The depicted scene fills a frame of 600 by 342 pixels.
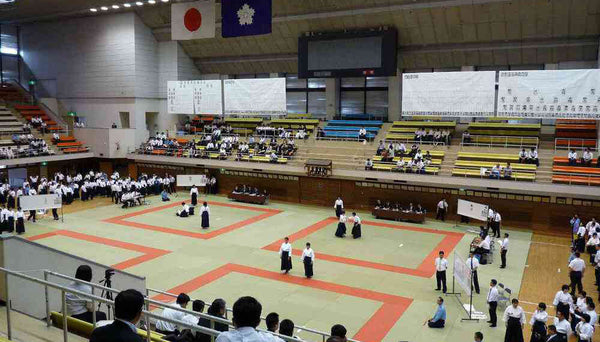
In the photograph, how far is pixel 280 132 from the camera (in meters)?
35.5

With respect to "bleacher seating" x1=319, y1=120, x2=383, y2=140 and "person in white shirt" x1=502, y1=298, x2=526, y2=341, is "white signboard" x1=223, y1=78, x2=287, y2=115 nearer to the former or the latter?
"bleacher seating" x1=319, y1=120, x2=383, y2=140

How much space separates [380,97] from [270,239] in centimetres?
1829

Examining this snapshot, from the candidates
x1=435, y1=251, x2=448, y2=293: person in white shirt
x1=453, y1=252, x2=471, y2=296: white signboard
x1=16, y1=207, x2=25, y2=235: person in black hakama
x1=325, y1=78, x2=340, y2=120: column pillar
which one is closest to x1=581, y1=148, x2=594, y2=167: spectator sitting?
x1=435, y1=251, x2=448, y2=293: person in white shirt

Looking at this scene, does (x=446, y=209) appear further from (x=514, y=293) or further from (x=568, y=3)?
(x=568, y=3)

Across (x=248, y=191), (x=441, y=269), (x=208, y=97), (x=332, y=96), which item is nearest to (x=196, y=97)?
(x=208, y=97)

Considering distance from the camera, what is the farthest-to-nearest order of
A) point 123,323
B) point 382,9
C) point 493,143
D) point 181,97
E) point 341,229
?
point 181,97 → point 382,9 → point 493,143 → point 341,229 → point 123,323

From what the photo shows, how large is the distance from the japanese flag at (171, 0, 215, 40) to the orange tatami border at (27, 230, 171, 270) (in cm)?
1125

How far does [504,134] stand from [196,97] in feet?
66.7

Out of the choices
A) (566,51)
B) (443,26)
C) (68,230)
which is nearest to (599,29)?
(566,51)

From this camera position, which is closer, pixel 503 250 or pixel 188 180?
pixel 503 250

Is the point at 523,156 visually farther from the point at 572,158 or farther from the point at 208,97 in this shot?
the point at 208,97

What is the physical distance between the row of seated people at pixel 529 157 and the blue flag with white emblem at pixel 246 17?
14895 mm

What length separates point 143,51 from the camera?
38562mm

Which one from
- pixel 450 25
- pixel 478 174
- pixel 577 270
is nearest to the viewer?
pixel 577 270
